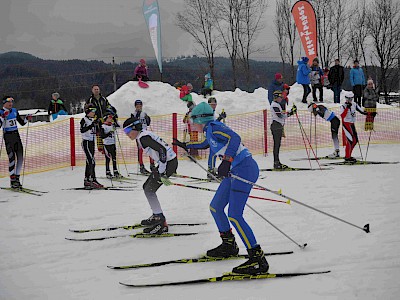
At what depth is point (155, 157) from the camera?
234 inches

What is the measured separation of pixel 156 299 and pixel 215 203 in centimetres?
129

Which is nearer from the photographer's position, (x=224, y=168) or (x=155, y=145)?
(x=224, y=168)

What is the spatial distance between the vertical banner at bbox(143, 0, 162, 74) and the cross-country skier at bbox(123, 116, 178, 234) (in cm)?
1268

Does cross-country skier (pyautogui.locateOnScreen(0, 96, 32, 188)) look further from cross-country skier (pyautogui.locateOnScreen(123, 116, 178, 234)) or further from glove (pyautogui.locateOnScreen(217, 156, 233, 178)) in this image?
glove (pyautogui.locateOnScreen(217, 156, 233, 178))

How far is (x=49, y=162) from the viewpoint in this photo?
43.7ft

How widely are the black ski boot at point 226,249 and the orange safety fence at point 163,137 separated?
25.2 feet

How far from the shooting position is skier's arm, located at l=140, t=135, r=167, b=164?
19.1 feet

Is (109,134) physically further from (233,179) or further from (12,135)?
(233,179)

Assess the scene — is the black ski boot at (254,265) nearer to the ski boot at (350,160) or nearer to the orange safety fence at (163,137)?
the ski boot at (350,160)

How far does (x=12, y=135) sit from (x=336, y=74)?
43.5 feet

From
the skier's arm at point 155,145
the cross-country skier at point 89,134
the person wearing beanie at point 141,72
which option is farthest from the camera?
the person wearing beanie at point 141,72

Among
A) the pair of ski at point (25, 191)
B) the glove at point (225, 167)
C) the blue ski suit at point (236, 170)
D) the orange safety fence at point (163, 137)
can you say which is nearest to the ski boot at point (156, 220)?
the blue ski suit at point (236, 170)

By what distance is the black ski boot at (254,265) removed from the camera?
432 centimetres

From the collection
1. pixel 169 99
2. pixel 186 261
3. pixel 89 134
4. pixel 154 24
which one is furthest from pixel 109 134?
pixel 154 24
